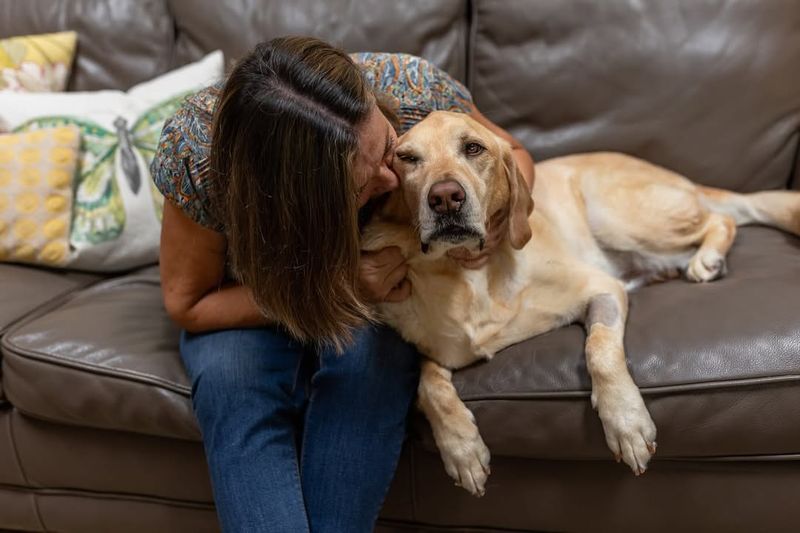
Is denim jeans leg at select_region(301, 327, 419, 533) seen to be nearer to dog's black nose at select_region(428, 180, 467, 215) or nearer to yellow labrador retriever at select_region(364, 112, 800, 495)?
yellow labrador retriever at select_region(364, 112, 800, 495)

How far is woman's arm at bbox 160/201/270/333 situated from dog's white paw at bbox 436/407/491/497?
1.42ft

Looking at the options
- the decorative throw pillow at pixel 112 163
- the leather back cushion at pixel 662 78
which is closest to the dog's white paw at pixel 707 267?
the leather back cushion at pixel 662 78

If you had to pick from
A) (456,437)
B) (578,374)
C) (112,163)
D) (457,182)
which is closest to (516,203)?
(457,182)

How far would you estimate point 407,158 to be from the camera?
133 centimetres

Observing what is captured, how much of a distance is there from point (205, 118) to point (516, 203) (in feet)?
1.99

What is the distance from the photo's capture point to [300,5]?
6.85 feet

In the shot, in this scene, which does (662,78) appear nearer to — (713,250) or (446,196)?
(713,250)

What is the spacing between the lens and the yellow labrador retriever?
50.4 inches

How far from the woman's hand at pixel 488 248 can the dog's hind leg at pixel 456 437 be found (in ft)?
0.79

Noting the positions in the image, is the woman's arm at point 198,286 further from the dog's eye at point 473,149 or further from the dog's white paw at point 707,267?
the dog's white paw at point 707,267

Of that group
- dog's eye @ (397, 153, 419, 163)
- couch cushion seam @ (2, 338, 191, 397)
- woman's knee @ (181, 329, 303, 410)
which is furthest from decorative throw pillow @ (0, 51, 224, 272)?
dog's eye @ (397, 153, 419, 163)

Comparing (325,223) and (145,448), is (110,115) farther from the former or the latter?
(325,223)

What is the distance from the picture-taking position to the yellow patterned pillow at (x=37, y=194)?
189cm

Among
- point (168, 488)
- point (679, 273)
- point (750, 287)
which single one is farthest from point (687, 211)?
point (168, 488)
